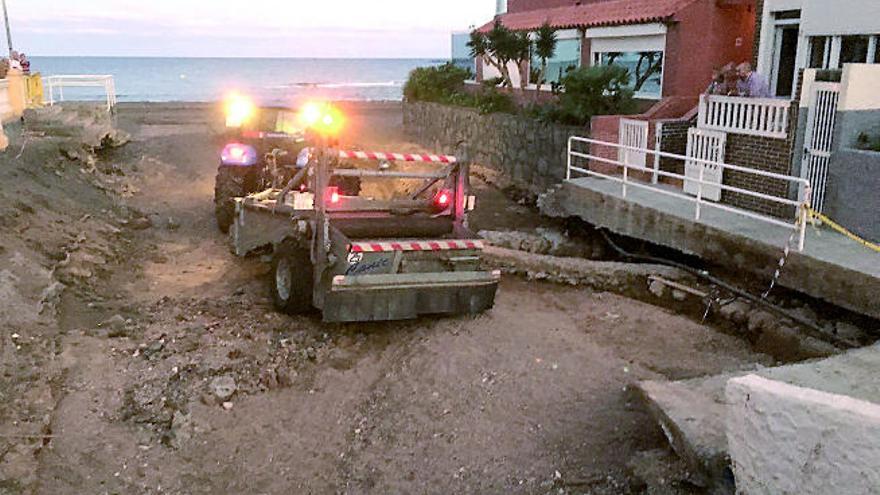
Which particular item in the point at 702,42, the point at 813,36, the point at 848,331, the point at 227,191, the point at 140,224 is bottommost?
the point at 848,331

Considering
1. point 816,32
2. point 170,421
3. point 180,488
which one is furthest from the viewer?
point 816,32

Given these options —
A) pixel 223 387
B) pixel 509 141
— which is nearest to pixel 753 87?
pixel 509 141

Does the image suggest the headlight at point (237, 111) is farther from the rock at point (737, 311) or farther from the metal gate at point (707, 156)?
the rock at point (737, 311)

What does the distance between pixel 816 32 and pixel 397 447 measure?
11.0 meters

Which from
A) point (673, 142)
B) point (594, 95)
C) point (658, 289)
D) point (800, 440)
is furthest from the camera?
point (594, 95)

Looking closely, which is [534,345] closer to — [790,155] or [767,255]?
[767,255]

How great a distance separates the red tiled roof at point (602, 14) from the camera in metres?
17.5

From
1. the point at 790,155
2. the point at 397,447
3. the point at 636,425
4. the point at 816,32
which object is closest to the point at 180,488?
the point at 397,447

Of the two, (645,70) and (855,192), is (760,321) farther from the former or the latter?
(645,70)

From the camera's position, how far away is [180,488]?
5.68 m

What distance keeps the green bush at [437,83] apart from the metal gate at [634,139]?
1206 cm

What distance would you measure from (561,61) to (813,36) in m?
9.63

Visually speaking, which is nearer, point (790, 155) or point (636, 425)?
point (636, 425)

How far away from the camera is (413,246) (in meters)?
7.97
